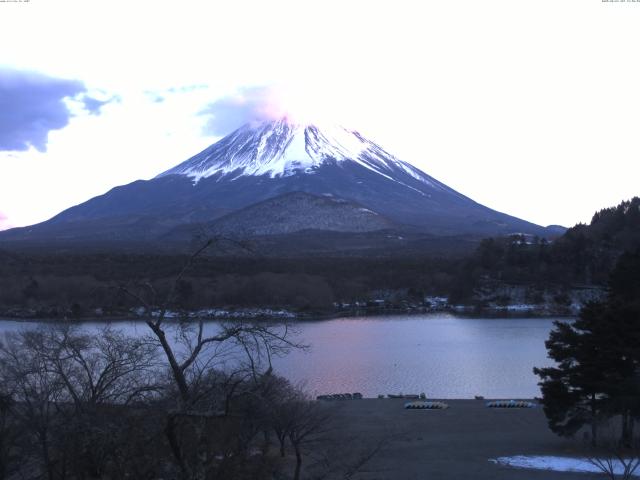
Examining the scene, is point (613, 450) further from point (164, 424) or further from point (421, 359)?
point (421, 359)

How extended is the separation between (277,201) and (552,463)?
89850mm

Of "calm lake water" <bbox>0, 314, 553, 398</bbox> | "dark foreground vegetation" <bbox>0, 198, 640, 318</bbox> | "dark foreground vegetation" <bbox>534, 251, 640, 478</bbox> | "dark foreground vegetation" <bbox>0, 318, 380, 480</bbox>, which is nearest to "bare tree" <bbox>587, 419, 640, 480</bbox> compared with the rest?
"dark foreground vegetation" <bbox>534, 251, 640, 478</bbox>

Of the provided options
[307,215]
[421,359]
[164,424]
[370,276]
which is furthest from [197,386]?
[307,215]

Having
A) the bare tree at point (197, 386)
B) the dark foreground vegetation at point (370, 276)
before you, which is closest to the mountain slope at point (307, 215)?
the dark foreground vegetation at point (370, 276)

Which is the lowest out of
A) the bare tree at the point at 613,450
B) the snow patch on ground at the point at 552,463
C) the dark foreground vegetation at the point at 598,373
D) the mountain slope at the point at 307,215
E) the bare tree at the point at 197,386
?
the snow patch on ground at the point at 552,463

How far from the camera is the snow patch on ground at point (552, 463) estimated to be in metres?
11.4

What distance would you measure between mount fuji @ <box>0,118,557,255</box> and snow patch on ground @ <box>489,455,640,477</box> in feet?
225

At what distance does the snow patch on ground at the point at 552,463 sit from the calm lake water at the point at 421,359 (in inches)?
287

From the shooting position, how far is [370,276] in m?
59.0

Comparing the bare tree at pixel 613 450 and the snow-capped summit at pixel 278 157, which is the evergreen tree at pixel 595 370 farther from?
the snow-capped summit at pixel 278 157

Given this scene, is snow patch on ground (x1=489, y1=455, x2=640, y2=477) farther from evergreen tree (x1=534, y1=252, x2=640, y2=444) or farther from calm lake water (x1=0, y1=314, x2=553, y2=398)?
calm lake water (x1=0, y1=314, x2=553, y2=398)

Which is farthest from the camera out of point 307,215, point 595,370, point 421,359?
point 307,215

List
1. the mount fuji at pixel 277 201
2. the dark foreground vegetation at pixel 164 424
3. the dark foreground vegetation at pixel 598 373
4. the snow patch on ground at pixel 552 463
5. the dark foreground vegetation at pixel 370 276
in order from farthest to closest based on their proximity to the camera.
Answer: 1. the mount fuji at pixel 277 201
2. the dark foreground vegetation at pixel 370 276
3. the dark foreground vegetation at pixel 598 373
4. the snow patch on ground at pixel 552 463
5. the dark foreground vegetation at pixel 164 424

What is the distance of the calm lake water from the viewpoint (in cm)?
2138
